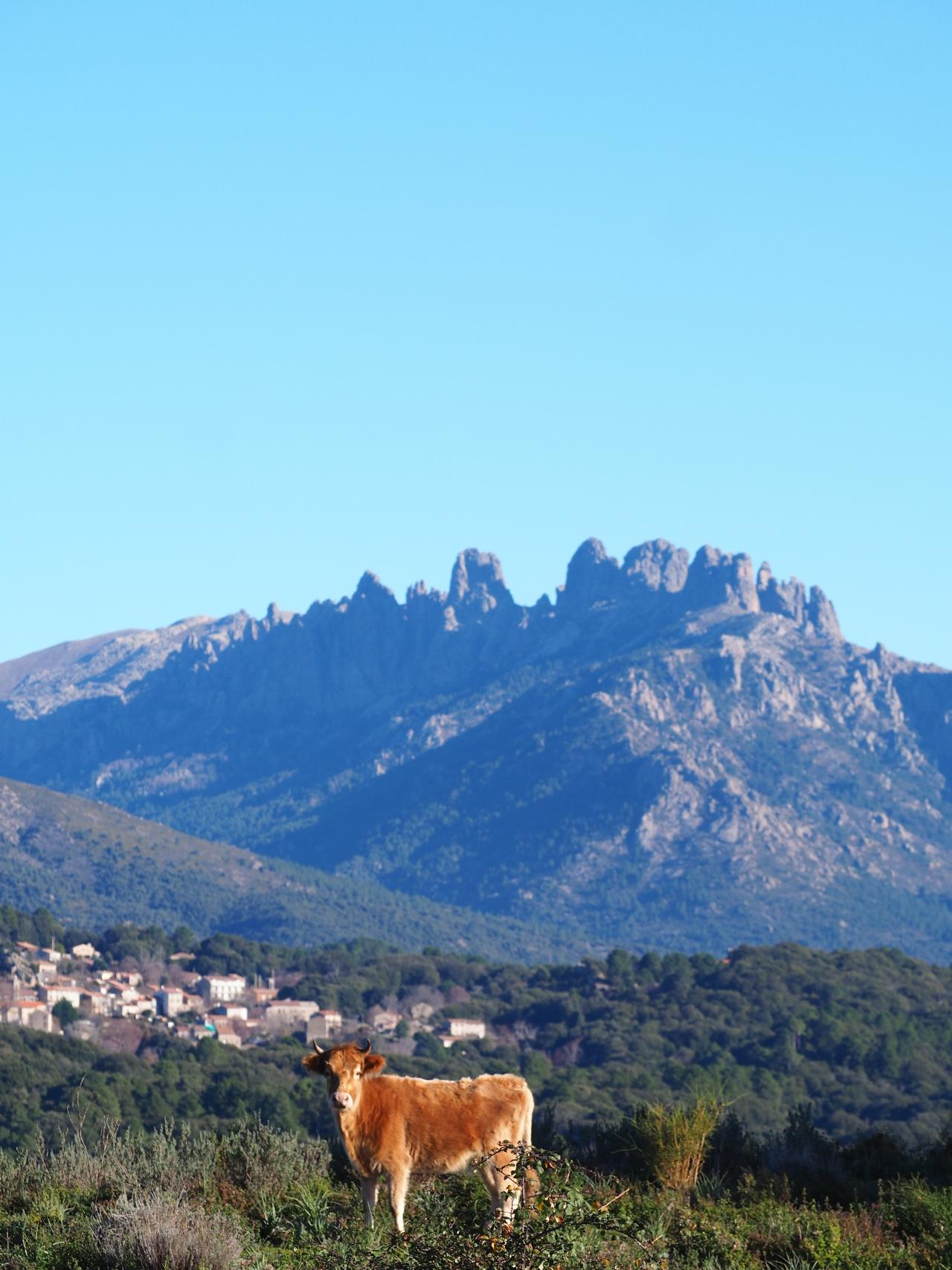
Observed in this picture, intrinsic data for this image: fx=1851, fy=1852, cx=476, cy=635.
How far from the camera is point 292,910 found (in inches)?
6772

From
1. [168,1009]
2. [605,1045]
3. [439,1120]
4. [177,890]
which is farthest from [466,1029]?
[439,1120]

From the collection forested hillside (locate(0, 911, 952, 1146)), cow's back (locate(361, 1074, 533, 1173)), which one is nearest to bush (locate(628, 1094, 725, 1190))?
cow's back (locate(361, 1074, 533, 1173))

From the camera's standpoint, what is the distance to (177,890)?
167 meters

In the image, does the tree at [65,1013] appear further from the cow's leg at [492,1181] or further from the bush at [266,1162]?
the cow's leg at [492,1181]

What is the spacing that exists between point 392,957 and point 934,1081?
61657 millimetres

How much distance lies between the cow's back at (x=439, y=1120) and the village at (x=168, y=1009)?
6122 cm

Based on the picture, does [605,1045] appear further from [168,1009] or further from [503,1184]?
[503,1184]

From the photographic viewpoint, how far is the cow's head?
10.8 m

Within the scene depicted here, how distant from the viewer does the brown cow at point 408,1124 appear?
429 inches

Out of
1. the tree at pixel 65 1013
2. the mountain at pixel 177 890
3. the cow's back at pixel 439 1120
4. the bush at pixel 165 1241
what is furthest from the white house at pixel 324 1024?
the bush at pixel 165 1241

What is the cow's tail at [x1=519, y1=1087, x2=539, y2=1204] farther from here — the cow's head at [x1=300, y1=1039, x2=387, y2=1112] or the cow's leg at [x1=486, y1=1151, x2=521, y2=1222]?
the cow's head at [x1=300, y1=1039, x2=387, y2=1112]

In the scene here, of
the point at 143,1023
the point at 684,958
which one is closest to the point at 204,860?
the point at 684,958

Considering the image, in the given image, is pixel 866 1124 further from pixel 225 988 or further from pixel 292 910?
pixel 292 910

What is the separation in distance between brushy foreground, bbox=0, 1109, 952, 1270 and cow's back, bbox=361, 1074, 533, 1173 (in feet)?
1.22
